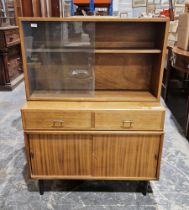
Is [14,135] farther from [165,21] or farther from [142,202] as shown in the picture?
[165,21]

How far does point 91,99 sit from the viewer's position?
4.60ft

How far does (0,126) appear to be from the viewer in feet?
8.19

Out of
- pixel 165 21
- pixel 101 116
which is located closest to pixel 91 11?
pixel 165 21

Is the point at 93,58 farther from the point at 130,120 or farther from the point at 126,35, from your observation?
the point at 130,120

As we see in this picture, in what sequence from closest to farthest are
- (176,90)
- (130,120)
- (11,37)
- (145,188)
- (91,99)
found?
(130,120) → (91,99) → (145,188) → (176,90) → (11,37)

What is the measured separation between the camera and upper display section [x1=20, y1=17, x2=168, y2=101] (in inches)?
51.8

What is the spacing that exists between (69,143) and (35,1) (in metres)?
1.09

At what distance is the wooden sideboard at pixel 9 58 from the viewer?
3422mm

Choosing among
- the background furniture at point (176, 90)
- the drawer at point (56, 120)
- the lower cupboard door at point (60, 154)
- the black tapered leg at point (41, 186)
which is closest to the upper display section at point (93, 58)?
the drawer at point (56, 120)

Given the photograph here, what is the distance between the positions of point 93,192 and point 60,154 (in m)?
0.42

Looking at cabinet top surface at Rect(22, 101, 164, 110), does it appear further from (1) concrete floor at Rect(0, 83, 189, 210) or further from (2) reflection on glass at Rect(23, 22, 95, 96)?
(1) concrete floor at Rect(0, 83, 189, 210)

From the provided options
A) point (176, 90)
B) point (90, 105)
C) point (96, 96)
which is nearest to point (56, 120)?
point (90, 105)

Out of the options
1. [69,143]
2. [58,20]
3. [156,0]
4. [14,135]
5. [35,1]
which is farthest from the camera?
[156,0]

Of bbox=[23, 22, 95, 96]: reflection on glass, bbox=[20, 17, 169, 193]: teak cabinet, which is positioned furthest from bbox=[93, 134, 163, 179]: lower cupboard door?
bbox=[23, 22, 95, 96]: reflection on glass
